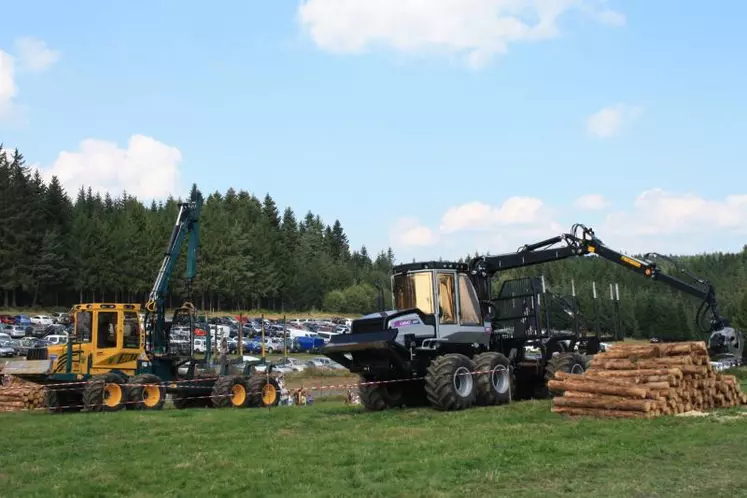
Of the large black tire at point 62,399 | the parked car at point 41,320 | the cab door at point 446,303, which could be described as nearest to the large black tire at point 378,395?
the cab door at point 446,303

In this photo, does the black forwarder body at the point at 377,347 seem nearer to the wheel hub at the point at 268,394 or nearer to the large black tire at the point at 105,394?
the wheel hub at the point at 268,394

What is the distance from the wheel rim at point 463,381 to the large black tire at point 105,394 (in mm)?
10397

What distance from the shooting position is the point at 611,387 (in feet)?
53.8

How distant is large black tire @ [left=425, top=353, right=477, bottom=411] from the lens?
59.9 ft

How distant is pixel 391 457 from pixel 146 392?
1395 centimetres

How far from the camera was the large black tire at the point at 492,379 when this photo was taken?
19266mm

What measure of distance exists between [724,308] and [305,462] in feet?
332

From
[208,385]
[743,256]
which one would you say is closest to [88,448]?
[208,385]

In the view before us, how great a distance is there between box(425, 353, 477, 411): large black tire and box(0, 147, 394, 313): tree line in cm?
5551

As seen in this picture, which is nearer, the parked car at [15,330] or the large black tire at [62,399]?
the large black tire at [62,399]

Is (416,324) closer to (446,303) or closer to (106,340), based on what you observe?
(446,303)

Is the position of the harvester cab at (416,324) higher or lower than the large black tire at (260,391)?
higher

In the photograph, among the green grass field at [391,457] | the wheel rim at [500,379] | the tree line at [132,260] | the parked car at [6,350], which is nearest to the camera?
the green grass field at [391,457]

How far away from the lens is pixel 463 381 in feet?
62.2
